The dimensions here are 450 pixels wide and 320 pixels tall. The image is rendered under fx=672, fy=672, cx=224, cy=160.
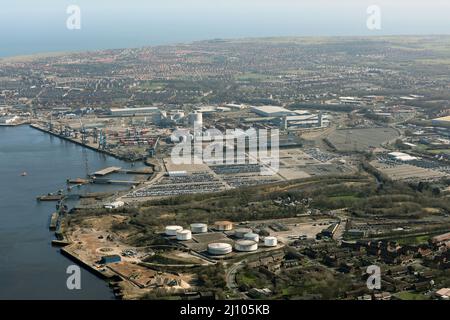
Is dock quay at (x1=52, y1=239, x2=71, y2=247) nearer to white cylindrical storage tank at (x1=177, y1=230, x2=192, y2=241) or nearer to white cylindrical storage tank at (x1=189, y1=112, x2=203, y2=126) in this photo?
white cylindrical storage tank at (x1=177, y1=230, x2=192, y2=241)

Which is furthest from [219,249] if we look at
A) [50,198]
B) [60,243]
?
[50,198]

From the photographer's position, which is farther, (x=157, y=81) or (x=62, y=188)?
(x=157, y=81)

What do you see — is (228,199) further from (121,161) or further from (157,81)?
(157,81)

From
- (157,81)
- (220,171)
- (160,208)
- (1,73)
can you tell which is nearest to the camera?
(160,208)

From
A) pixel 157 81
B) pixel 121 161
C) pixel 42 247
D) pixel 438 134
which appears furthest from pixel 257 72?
pixel 42 247

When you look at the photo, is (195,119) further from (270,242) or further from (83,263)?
(83,263)

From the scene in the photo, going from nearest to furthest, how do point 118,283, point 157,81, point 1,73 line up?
1. point 118,283
2. point 157,81
3. point 1,73

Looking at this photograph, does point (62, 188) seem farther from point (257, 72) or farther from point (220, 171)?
point (257, 72)

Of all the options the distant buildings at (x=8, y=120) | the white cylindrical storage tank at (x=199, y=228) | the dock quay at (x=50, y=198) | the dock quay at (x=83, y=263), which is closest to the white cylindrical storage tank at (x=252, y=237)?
the white cylindrical storage tank at (x=199, y=228)
